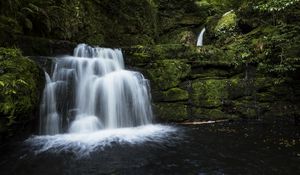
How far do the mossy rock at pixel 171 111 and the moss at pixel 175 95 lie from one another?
0.73 ft

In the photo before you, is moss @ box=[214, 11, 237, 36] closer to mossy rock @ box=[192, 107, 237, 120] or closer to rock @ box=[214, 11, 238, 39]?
rock @ box=[214, 11, 238, 39]

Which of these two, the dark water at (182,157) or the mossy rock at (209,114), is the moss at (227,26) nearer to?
the mossy rock at (209,114)

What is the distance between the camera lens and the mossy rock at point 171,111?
928cm

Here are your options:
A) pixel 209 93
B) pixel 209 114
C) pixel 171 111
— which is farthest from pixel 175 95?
pixel 209 114

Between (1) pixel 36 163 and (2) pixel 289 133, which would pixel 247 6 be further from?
(1) pixel 36 163

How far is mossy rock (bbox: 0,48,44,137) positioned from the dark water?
66cm

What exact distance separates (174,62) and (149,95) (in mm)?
1658

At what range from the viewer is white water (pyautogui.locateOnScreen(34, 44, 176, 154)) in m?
7.10

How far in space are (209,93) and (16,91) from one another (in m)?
6.09

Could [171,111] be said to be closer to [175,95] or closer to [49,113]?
[175,95]

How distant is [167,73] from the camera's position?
1004 centimetres

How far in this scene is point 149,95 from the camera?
9617mm

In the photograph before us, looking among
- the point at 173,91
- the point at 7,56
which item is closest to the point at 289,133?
the point at 173,91

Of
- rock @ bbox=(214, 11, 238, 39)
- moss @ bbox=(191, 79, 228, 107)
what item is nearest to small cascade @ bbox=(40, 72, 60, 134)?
moss @ bbox=(191, 79, 228, 107)
